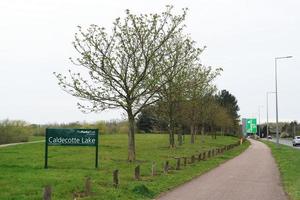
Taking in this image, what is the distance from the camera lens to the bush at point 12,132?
178 ft

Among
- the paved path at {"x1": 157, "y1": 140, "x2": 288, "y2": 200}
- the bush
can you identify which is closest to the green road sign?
the bush

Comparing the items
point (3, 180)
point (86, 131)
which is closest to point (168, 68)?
point (86, 131)

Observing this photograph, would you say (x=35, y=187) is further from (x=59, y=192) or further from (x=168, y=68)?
(x=168, y=68)

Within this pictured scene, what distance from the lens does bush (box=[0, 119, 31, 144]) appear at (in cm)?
5412

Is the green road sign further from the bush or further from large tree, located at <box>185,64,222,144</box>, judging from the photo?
the bush

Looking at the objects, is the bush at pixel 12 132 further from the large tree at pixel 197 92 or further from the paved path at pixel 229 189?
the paved path at pixel 229 189

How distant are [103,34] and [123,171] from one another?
9.07 metres

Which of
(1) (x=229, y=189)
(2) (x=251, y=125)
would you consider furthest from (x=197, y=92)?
(2) (x=251, y=125)

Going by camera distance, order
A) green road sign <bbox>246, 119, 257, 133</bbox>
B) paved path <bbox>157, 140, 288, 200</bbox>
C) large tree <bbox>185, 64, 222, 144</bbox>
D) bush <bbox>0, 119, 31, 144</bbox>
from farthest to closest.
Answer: green road sign <bbox>246, 119, 257, 133</bbox>
bush <bbox>0, 119, 31, 144</bbox>
large tree <bbox>185, 64, 222, 144</bbox>
paved path <bbox>157, 140, 288, 200</bbox>

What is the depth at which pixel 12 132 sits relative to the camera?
55594mm

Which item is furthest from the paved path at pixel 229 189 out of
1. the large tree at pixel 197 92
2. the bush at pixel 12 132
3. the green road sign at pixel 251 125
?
the green road sign at pixel 251 125

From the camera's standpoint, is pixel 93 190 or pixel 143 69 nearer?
pixel 93 190

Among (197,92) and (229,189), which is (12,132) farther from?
(229,189)

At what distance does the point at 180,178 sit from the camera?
2091cm
